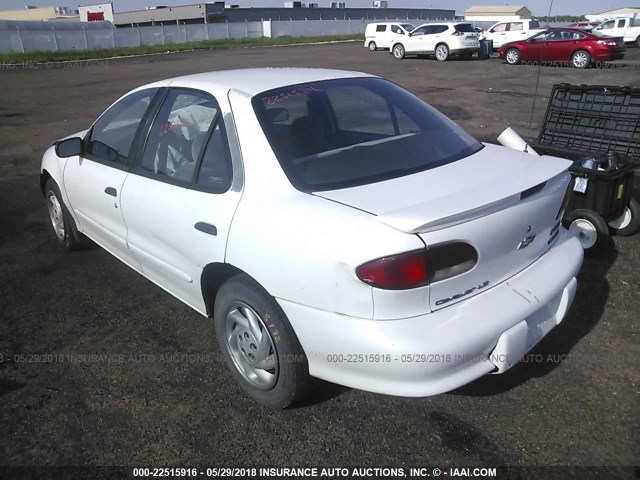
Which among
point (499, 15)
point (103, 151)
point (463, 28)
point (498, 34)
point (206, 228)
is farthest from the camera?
point (499, 15)

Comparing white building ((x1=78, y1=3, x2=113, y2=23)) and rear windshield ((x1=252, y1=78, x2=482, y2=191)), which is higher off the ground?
white building ((x1=78, y1=3, x2=113, y2=23))

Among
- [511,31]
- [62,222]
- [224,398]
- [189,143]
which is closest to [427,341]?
[224,398]

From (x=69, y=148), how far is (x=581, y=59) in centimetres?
2023

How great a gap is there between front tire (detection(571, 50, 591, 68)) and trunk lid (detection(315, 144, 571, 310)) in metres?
19.5

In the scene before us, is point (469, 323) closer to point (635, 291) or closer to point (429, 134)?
point (429, 134)

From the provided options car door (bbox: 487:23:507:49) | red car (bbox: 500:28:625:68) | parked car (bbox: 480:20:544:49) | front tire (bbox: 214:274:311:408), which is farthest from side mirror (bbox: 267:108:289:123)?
car door (bbox: 487:23:507:49)

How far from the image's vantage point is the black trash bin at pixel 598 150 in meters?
4.23

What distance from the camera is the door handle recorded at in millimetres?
2621

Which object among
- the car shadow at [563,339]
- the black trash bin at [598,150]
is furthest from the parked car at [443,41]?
the car shadow at [563,339]

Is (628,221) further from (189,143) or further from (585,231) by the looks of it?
(189,143)

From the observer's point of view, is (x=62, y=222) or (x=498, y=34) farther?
(x=498, y=34)

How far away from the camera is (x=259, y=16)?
57375 millimetres

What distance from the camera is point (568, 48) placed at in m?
19.4

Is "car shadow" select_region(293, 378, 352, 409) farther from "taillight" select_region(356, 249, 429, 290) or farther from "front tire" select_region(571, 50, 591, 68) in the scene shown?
"front tire" select_region(571, 50, 591, 68)
